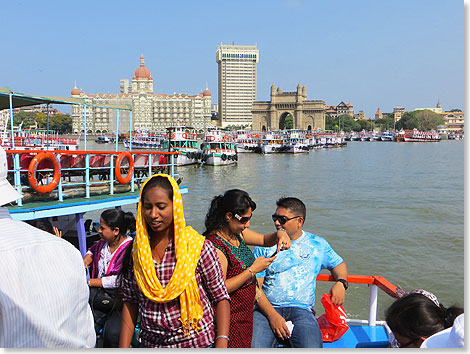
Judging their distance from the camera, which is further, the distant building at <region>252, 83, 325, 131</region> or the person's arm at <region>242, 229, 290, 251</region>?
the distant building at <region>252, 83, 325, 131</region>

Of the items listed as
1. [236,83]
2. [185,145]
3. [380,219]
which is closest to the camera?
[380,219]

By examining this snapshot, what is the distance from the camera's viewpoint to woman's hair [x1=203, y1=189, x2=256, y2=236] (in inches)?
89.7

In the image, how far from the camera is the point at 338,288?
2795 mm

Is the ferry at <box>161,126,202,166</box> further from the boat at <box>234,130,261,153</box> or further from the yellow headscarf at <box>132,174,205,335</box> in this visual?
the yellow headscarf at <box>132,174,205,335</box>

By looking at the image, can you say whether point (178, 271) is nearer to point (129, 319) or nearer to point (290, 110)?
point (129, 319)

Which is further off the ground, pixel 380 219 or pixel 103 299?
pixel 103 299

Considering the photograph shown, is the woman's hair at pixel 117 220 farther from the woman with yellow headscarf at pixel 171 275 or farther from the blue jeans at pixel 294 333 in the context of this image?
the woman with yellow headscarf at pixel 171 275

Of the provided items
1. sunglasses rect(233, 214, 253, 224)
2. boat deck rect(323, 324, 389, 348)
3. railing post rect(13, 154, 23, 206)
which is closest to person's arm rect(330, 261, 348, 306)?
boat deck rect(323, 324, 389, 348)

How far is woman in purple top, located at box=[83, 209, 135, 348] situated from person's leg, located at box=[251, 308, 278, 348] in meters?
0.81

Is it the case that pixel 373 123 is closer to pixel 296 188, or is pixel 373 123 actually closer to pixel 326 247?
pixel 296 188

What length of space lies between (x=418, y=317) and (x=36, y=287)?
139 cm

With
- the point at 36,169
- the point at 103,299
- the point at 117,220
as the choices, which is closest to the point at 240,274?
the point at 103,299

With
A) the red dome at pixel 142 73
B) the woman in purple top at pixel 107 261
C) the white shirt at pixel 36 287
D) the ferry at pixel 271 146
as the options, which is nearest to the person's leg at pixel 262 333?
the woman in purple top at pixel 107 261

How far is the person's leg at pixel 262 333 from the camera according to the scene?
94.8 inches
